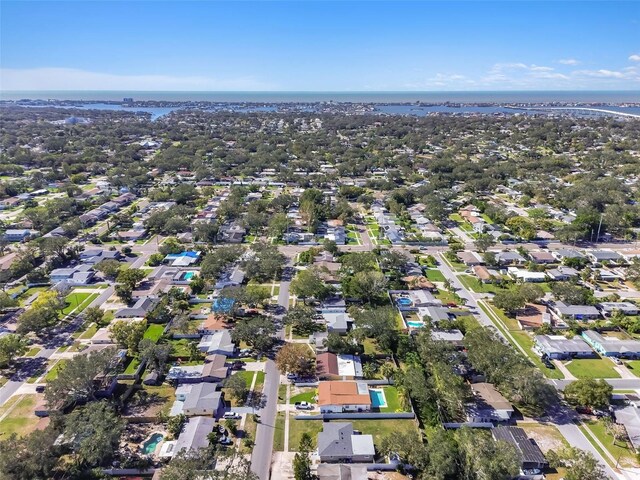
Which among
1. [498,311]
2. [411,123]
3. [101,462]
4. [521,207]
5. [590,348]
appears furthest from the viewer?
[411,123]

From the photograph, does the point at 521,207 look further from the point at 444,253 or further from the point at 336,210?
the point at 336,210

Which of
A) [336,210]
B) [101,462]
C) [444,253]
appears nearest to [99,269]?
[101,462]

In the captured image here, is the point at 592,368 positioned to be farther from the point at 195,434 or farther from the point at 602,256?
the point at 195,434

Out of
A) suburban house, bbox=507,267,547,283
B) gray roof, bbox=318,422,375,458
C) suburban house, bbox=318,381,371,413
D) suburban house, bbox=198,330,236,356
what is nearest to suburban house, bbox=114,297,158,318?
suburban house, bbox=198,330,236,356

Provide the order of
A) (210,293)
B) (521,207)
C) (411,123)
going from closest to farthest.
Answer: (210,293) → (521,207) → (411,123)

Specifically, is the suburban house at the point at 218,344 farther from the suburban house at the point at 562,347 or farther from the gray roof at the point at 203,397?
the suburban house at the point at 562,347

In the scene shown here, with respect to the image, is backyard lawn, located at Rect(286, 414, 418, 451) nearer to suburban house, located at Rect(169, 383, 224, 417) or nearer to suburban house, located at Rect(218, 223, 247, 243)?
suburban house, located at Rect(169, 383, 224, 417)

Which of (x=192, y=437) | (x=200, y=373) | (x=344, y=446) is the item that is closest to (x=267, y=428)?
(x=192, y=437)
